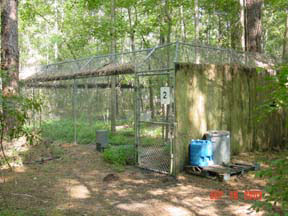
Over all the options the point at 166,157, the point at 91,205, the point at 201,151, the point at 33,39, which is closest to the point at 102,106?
the point at 166,157

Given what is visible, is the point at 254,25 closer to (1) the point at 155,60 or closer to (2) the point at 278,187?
(1) the point at 155,60

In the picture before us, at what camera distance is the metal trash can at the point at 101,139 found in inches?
386

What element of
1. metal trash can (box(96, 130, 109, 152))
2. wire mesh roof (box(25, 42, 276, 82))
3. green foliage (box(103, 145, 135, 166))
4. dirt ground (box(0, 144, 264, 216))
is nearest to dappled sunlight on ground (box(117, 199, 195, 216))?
dirt ground (box(0, 144, 264, 216))

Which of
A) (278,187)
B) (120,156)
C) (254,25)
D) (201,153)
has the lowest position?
(120,156)

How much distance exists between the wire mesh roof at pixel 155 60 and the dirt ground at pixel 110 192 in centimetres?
275

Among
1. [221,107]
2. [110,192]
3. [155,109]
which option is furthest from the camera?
[155,109]

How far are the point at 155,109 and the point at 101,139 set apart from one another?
7.22 ft

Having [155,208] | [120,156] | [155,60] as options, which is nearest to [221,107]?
[155,60]

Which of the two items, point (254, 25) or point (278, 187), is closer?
point (278, 187)

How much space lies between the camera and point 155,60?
802cm

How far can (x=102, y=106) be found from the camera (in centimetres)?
1282

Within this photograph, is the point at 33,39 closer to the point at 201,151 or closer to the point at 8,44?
the point at 8,44

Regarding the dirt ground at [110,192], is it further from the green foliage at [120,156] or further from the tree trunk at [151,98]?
the tree trunk at [151,98]

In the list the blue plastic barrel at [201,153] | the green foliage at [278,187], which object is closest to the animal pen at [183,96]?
the blue plastic barrel at [201,153]
